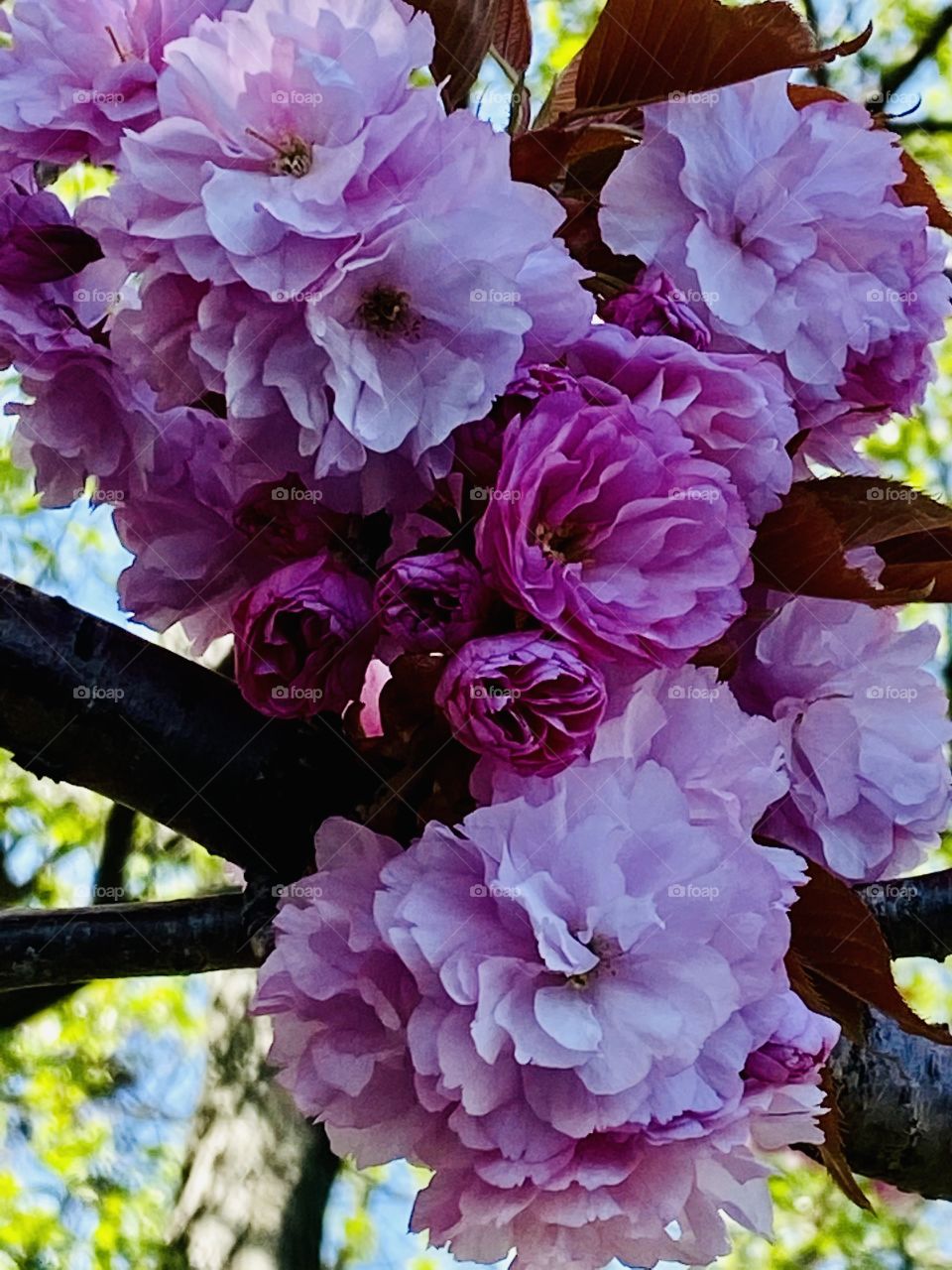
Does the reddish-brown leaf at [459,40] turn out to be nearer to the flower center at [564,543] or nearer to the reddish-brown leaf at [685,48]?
A: the reddish-brown leaf at [685,48]

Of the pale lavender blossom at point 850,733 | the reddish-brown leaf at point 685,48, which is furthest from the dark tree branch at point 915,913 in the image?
the reddish-brown leaf at point 685,48

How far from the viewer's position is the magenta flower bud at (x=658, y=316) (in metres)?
0.54

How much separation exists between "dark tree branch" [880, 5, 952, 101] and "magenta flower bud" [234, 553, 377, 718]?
2.96 meters

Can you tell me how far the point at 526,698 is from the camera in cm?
45

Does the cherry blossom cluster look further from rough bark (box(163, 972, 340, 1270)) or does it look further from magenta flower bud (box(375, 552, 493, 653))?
rough bark (box(163, 972, 340, 1270))

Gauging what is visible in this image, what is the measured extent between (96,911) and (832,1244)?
2649 millimetres

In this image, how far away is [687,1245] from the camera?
0.48 meters

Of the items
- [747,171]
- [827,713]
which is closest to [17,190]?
[747,171]

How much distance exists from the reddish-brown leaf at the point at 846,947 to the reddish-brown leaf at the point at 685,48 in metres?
0.35

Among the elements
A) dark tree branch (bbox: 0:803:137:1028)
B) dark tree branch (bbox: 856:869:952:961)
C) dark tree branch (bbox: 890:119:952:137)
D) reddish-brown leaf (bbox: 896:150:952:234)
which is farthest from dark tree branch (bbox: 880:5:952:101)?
dark tree branch (bbox: 856:869:952:961)

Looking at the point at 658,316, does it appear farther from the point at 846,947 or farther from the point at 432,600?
the point at 846,947

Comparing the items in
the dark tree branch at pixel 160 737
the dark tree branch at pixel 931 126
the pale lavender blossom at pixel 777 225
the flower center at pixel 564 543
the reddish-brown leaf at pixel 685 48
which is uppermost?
the reddish-brown leaf at pixel 685 48

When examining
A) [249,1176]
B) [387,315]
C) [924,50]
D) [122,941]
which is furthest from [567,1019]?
[924,50]

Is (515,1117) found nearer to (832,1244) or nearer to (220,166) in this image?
(220,166)
